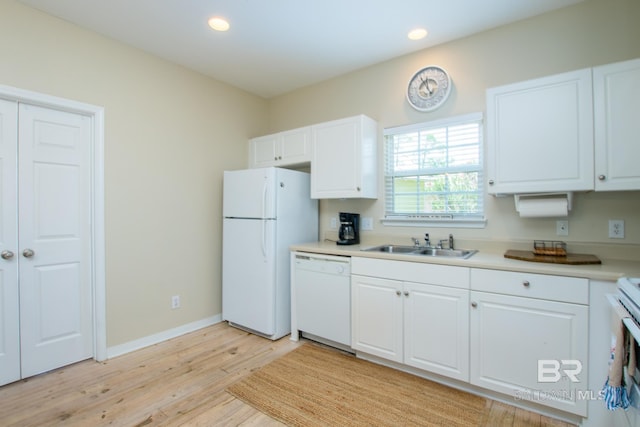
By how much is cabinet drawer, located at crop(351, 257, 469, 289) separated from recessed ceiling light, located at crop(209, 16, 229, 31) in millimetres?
2121

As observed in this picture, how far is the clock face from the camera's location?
8.95ft

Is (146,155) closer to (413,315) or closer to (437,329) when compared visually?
(413,315)

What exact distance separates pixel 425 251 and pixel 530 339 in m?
1.03

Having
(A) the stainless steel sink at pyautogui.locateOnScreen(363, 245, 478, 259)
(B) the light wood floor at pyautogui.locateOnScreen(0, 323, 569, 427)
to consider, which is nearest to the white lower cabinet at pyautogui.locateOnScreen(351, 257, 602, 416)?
(B) the light wood floor at pyautogui.locateOnScreen(0, 323, 569, 427)

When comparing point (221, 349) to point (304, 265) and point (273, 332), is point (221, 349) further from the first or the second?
point (304, 265)

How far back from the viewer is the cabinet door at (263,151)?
3.54m

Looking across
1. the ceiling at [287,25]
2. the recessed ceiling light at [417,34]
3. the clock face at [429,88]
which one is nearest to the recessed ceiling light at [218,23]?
the ceiling at [287,25]

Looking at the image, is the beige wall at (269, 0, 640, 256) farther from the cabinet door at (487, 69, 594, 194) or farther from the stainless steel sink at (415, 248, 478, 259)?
the cabinet door at (487, 69, 594, 194)

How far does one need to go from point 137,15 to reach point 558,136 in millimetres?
3070

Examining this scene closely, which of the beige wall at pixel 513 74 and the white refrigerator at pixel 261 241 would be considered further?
the white refrigerator at pixel 261 241

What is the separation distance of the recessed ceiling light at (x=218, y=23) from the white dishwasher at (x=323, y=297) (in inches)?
78.9

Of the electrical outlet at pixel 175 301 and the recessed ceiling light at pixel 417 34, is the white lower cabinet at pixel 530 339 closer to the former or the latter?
the recessed ceiling light at pixel 417 34

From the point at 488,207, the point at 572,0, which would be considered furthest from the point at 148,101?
the point at 572,0

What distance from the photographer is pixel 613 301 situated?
1.46 m
